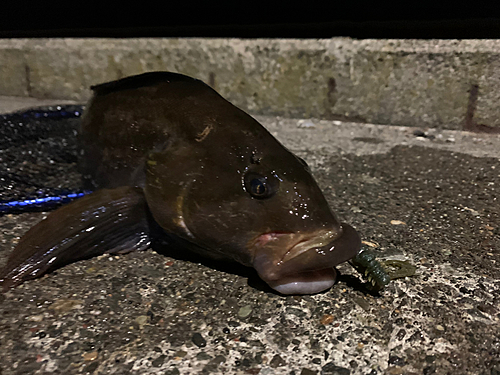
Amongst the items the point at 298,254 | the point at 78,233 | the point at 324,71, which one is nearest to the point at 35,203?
the point at 78,233

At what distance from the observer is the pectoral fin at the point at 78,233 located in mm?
1740

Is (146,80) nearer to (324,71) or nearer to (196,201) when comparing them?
Answer: (196,201)

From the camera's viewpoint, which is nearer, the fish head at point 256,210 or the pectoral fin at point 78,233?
the fish head at point 256,210

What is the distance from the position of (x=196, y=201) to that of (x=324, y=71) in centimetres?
309

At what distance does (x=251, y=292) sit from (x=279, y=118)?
10.3 ft

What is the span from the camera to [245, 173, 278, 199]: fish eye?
5.24ft

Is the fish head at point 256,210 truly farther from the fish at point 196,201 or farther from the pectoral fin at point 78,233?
the pectoral fin at point 78,233

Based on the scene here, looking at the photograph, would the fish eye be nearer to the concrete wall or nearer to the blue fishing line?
the blue fishing line

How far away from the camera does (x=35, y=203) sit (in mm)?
2340
